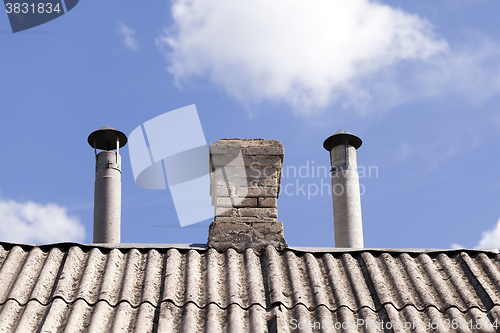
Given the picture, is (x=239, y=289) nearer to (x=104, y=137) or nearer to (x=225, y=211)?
(x=225, y=211)

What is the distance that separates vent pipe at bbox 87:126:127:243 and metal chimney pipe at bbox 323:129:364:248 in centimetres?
296

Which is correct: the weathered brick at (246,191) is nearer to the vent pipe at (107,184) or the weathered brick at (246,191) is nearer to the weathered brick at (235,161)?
the weathered brick at (235,161)

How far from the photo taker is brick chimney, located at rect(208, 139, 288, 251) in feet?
13.7

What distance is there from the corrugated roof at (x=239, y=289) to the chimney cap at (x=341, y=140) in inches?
149

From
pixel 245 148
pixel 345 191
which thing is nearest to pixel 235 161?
pixel 245 148

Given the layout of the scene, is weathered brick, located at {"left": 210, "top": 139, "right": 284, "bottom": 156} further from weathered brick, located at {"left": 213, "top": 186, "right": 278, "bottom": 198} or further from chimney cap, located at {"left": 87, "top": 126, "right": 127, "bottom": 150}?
chimney cap, located at {"left": 87, "top": 126, "right": 127, "bottom": 150}

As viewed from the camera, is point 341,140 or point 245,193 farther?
point 341,140

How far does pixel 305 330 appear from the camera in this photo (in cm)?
303

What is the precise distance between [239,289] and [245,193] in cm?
103

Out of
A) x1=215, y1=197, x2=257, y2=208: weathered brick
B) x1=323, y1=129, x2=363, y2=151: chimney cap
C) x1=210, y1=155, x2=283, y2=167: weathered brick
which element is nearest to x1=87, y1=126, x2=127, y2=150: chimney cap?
x1=323, y1=129, x2=363, y2=151: chimney cap

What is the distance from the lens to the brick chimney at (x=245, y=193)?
4184 millimetres

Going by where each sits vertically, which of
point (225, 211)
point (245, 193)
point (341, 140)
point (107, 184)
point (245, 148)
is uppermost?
point (341, 140)

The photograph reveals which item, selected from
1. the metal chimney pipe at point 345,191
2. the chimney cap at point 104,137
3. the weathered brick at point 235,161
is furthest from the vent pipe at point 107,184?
the weathered brick at point 235,161

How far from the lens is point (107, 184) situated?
7332 millimetres
